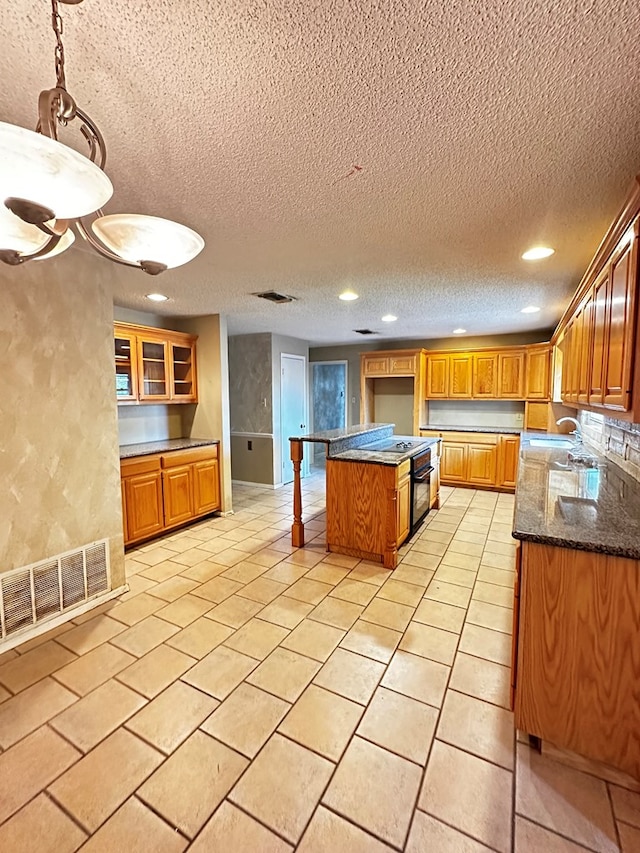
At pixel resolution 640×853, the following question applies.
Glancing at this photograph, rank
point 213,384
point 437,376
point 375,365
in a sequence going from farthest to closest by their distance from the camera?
point 375,365 < point 437,376 < point 213,384

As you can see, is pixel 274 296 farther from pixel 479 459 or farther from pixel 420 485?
pixel 479 459

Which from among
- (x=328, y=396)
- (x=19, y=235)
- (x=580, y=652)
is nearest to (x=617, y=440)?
(x=580, y=652)

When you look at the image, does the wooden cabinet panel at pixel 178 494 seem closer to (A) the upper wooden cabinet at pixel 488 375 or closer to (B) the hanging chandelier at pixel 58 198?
(B) the hanging chandelier at pixel 58 198

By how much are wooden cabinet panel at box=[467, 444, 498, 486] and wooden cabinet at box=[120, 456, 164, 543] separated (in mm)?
4288

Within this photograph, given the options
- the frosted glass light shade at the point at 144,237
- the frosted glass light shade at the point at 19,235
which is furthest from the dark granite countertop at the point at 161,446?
the frosted glass light shade at the point at 144,237

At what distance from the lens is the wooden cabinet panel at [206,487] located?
13.9 feet

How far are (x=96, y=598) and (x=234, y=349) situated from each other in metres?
4.23

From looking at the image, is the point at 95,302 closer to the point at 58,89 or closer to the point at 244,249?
the point at 244,249

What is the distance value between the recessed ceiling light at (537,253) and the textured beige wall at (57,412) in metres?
2.77

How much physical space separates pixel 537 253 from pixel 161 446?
3638mm

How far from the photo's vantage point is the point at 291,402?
6363 millimetres

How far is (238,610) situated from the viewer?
8.46 ft

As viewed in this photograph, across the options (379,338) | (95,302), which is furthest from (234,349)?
(95,302)

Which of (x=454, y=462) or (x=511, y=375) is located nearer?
(x=511, y=375)
